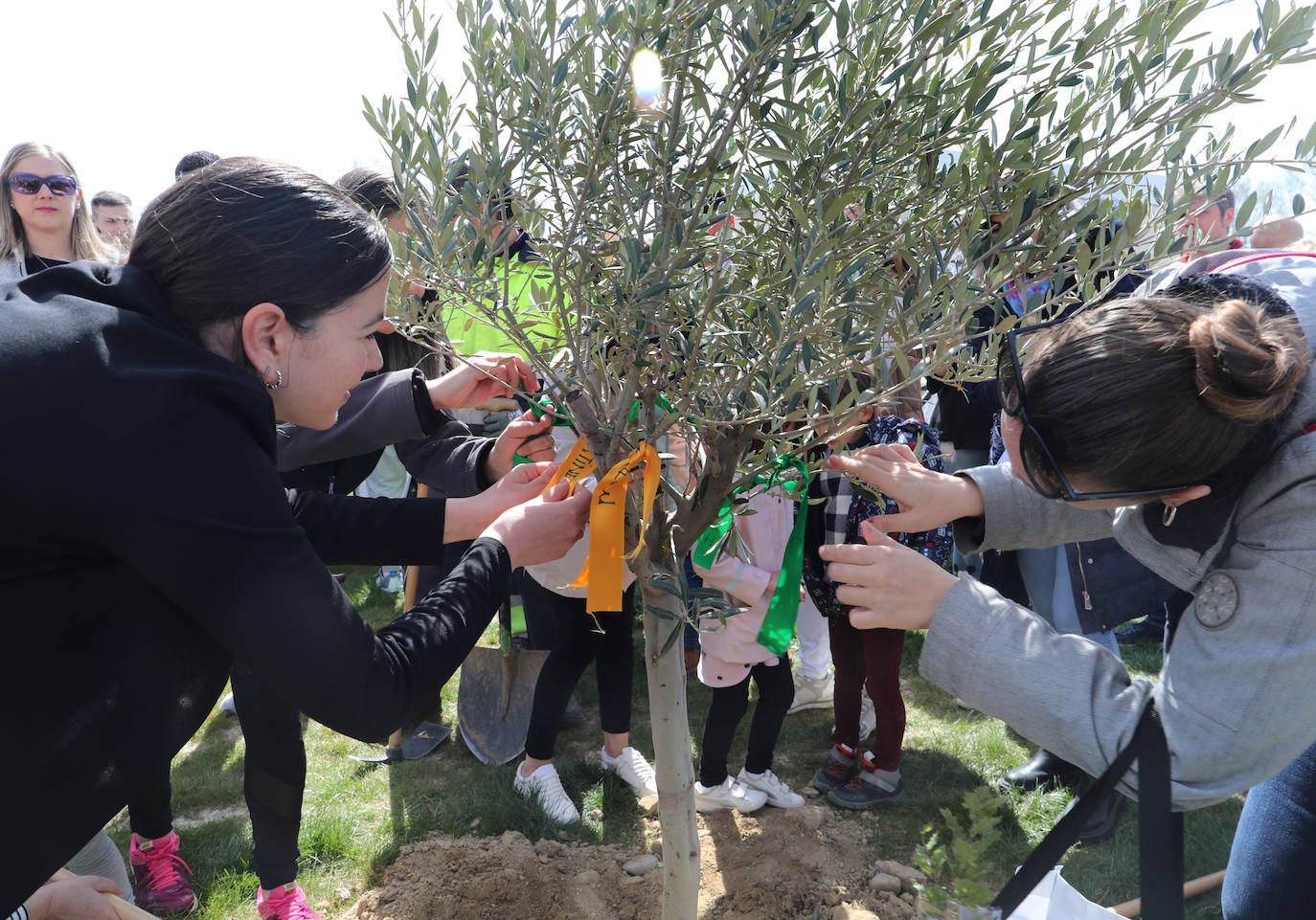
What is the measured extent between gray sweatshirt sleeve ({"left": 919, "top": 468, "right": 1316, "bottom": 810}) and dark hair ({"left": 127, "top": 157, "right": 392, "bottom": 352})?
1.38m

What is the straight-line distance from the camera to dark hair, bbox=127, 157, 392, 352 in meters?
1.52

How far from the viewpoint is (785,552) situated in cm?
227

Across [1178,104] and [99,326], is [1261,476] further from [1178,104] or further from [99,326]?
[99,326]

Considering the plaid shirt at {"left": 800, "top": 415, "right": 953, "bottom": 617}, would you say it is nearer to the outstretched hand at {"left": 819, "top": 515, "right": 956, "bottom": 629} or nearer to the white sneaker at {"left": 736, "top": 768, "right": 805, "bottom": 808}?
the white sneaker at {"left": 736, "top": 768, "right": 805, "bottom": 808}

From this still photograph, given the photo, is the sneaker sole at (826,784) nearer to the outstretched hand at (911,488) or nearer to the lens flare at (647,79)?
the outstretched hand at (911,488)

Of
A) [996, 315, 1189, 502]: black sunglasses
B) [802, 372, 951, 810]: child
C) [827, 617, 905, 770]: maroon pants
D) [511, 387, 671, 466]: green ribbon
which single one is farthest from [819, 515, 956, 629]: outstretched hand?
[827, 617, 905, 770]: maroon pants

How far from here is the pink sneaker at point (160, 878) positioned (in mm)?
3184

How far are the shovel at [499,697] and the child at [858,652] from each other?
1558 millimetres

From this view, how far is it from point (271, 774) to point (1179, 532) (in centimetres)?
288

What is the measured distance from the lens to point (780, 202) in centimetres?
178

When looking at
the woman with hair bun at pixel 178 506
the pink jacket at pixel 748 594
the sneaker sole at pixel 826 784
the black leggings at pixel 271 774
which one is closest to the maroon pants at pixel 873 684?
the sneaker sole at pixel 826 784

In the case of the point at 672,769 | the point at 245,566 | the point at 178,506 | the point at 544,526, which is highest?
the point at 178,506

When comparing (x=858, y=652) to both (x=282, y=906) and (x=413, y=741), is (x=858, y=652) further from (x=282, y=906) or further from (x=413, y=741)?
(x=282, y=906)

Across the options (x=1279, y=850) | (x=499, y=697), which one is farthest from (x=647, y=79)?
(x=499, y=697)
